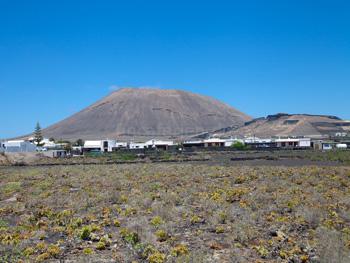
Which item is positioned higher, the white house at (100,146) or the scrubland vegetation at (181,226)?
the white house at (100,146)

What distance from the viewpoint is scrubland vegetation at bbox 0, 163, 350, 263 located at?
1059 centimetres

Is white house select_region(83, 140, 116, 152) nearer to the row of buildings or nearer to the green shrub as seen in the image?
the row of buildings

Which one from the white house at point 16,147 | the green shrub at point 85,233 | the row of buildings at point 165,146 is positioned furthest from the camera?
the row of buildings at point 165,146

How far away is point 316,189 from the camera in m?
21.2

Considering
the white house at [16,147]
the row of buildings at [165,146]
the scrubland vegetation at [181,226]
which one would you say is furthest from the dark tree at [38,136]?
the scrubland vegetation at [181,226]

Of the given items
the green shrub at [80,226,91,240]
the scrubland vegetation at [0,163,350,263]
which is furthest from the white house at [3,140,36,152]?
the green shrub at [80,226,91,240]

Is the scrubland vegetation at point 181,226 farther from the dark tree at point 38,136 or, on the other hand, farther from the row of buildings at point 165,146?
the dark tree at point 38,136

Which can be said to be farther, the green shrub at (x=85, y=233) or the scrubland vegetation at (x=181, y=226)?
the green shrub at (x=85, y=233)

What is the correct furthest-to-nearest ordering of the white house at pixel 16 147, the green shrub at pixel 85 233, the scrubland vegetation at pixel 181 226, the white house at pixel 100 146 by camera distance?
the white house at pixel 100 146
the white house at pixel 16 147
the green shrub at pixel 85 233
the scrubland vegetation at pixel 181 226

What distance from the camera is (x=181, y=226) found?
1377 centimetres

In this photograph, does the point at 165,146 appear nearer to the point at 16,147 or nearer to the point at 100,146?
the point at 100,146

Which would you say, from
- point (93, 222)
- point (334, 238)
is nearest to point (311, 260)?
point (334, 238)

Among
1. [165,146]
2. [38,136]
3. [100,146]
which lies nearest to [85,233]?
[165,146]

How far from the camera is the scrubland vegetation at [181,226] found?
10594 millimetres
